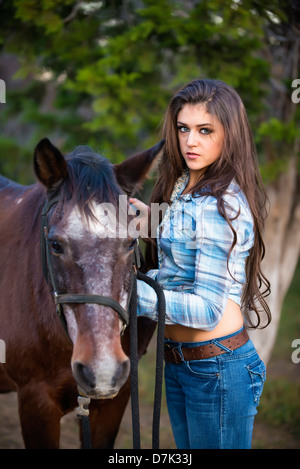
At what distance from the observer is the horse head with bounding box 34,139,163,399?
1575 mm

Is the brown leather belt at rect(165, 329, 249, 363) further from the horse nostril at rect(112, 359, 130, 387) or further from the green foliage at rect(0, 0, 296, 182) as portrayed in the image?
the green foliage at rect(0, 0, 296, 182)

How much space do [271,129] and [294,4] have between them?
1125mm

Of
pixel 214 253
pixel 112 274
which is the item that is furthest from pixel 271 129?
pixel 112 274

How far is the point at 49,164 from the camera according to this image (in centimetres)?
186

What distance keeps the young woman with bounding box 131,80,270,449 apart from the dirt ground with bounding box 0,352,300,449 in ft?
7.56

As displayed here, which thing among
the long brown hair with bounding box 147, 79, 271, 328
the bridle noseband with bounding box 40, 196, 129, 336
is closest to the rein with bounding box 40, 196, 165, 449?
the bridle noseband with bounding box 40, 196, 129, 336

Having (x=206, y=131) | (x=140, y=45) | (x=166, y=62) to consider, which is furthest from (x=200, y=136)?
(x=166, y=62)

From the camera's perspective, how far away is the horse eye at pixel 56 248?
173 centimetres

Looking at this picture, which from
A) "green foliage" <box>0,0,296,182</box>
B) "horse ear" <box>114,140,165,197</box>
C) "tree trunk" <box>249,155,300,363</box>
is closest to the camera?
"horse ear" <box>114,140,165,197</box>

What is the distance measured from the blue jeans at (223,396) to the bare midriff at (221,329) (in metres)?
0.02

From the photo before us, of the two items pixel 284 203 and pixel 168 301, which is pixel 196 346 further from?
pixel 284 203

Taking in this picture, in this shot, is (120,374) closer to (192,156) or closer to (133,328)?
(133,328)

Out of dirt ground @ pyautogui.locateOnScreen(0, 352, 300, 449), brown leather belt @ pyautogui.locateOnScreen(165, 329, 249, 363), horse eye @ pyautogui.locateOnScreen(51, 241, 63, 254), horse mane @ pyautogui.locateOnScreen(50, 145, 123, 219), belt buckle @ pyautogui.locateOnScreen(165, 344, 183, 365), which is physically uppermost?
horse mane @ pyautogui.locateOnScreen(50, 145, 123, 219)

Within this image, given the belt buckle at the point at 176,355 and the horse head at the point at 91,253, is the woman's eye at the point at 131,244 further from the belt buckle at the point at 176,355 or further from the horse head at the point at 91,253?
the belt buckle at the point at 176,355
